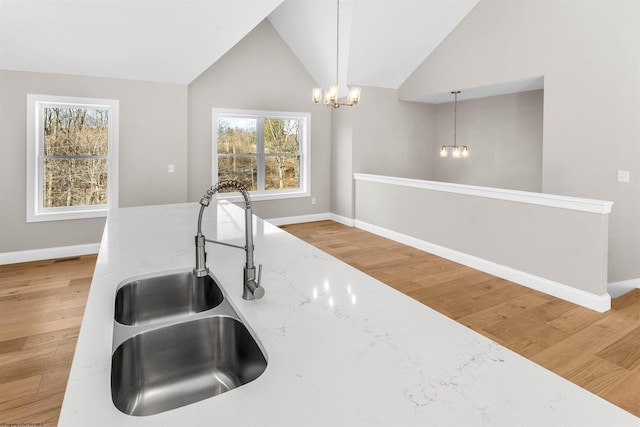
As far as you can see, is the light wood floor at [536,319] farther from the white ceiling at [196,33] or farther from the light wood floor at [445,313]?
the white ceiling at [196,33]

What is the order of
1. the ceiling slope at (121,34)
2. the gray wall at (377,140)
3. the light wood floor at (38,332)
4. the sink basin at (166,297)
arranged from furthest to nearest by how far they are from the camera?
the gray wall at (377,140)
the ceiling slope at (121,34)
the light wood floor at (38,332)
the sink basin at (166,297)

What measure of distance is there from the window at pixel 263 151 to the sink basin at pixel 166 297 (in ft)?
13.7

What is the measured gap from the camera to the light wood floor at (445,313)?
84.5 inches

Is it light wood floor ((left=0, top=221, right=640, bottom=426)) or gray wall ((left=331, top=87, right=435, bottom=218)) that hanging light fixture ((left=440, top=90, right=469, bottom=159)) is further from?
light wood floor ((left=0, top=221, right=640, bottom=426))

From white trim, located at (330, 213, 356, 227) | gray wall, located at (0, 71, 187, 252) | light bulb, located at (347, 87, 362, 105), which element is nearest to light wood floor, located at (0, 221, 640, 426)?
gray wall, located at (0, 71, 187, 252)

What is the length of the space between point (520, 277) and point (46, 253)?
5.36 m

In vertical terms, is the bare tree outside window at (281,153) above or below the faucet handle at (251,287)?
above

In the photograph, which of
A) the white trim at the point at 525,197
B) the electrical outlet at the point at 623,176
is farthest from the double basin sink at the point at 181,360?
the electrical outlet at the point at 623,176

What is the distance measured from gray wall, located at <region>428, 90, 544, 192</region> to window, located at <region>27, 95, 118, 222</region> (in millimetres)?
5399

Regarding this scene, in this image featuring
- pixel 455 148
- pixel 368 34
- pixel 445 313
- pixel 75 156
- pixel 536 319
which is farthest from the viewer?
pixel 455 148

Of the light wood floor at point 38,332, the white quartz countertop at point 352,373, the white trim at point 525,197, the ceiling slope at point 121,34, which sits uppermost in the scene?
the ceiling slope at point 121,34

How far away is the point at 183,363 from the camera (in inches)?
47.0

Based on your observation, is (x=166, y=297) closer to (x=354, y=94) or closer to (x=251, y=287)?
(x=251, y=287)

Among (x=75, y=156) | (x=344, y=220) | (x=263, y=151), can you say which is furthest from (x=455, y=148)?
(x=75, y=156)
